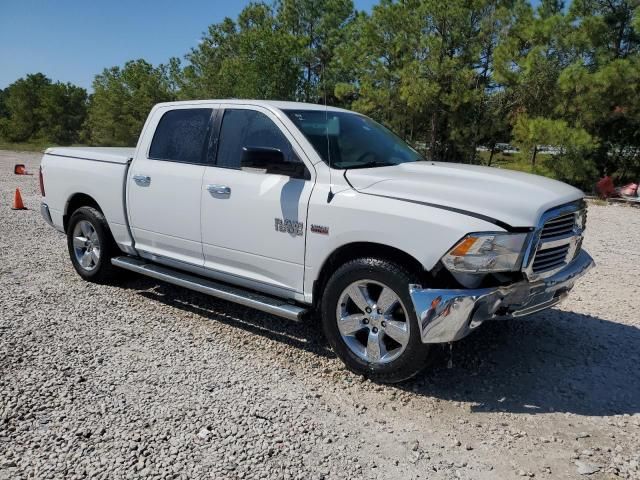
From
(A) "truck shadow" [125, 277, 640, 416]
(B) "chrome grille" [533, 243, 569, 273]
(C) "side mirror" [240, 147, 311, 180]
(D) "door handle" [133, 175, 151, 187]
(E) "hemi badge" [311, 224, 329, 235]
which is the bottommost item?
(A) "truck shadow" [125, 277, 640, 416]

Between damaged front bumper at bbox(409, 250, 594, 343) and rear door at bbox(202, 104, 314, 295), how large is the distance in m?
1.06

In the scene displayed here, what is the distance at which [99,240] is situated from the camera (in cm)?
553

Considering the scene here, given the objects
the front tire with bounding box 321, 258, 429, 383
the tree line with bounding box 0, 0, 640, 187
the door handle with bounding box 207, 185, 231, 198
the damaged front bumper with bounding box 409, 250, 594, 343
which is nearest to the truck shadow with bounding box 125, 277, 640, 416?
the front tire with bounding box 321, 258, 429, 383

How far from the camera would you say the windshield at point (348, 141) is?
13.5 feet

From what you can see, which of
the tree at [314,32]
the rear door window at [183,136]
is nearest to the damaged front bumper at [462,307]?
the rear door window at [183,136]

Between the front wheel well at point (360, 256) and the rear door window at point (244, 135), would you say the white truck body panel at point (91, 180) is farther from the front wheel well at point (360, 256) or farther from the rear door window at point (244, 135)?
the front wheel well at point (360, 256)

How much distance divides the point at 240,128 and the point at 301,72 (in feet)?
72.8

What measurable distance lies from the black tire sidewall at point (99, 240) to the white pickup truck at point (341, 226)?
0.57 ft

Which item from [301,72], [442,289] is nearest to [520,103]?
[301,72]

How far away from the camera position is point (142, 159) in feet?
16.7

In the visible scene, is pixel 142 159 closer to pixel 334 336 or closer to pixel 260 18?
pixel 334 336

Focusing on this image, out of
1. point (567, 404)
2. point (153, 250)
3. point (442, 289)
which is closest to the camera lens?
point (442, 289)

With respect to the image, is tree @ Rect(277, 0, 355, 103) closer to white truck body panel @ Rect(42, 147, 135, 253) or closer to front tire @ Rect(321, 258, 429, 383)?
white truck body panel @ Rect(42, 147, 135, 253)

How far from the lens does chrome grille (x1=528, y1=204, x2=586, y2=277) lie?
3.41 meters
